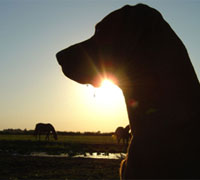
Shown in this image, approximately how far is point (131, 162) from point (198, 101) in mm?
819

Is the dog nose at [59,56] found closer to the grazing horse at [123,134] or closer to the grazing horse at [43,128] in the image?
the grazing horse at [123,134]

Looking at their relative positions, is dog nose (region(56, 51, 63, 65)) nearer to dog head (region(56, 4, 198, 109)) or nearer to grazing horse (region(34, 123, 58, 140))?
dog head (region(56, 4, 198, 109))

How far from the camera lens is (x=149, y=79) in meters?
2.95

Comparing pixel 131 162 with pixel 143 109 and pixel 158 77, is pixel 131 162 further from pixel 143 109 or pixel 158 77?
pixel 158 77

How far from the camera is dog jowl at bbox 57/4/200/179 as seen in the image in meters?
2.67

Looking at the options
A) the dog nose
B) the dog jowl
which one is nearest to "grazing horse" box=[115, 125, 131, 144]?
the dog nose

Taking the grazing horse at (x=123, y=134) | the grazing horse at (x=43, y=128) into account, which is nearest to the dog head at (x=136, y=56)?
the grazing horse at (x=123, y=134)

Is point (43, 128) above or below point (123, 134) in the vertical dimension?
above

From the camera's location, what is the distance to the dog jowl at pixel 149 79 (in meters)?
2.67

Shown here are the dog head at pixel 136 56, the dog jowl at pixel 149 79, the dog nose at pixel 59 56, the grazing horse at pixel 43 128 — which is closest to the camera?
the dog jowl at pixel 149 79

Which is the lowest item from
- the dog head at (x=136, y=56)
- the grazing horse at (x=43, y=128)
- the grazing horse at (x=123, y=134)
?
the grazing horse at (x=123, y=134)

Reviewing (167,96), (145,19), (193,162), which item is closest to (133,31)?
(145,19)

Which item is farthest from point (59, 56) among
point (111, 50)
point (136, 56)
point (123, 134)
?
point (123, 134)

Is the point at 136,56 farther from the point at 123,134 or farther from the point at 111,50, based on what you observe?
the point at 123,134
